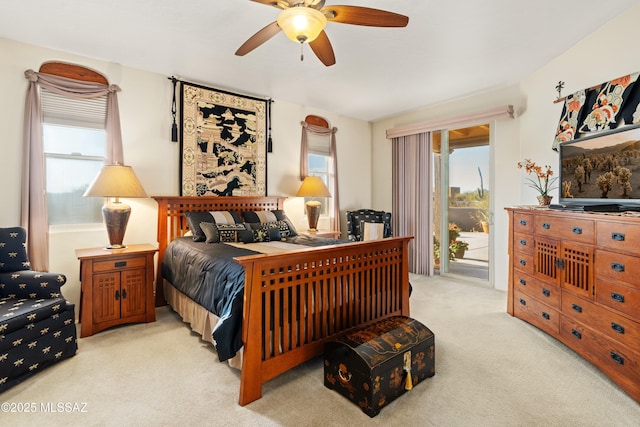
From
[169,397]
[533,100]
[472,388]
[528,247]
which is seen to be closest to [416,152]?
[533,100]

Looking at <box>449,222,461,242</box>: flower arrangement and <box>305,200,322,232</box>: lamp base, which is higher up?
<box>305,200,322,232</box>: lamp base

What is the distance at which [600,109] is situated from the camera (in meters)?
2.69

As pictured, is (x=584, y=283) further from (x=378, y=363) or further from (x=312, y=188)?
(x=312, y=188)

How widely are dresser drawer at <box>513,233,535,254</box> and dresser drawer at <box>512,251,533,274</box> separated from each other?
0.13 ft

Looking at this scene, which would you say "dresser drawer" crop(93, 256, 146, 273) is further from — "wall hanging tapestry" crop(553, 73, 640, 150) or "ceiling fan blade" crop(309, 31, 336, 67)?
"wall hanging tapestry" crop(553, 73, 640, 150)

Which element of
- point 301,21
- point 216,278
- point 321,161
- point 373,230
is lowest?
point 216,278

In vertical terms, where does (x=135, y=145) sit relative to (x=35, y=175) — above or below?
above

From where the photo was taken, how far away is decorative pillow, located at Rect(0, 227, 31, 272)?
8.04ft

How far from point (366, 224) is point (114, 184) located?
335 cm

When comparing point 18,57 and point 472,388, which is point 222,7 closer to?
point 18,57

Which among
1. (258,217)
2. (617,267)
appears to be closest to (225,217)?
(258,217)

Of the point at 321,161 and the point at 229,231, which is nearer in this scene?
the point at 229,231

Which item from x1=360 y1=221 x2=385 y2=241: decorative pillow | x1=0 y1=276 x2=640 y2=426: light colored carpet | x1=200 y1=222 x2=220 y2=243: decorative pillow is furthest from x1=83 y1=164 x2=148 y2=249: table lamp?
x1=360 y1=221 x2=385 y2=241: decorative pillow

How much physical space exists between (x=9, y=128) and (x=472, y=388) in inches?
169
